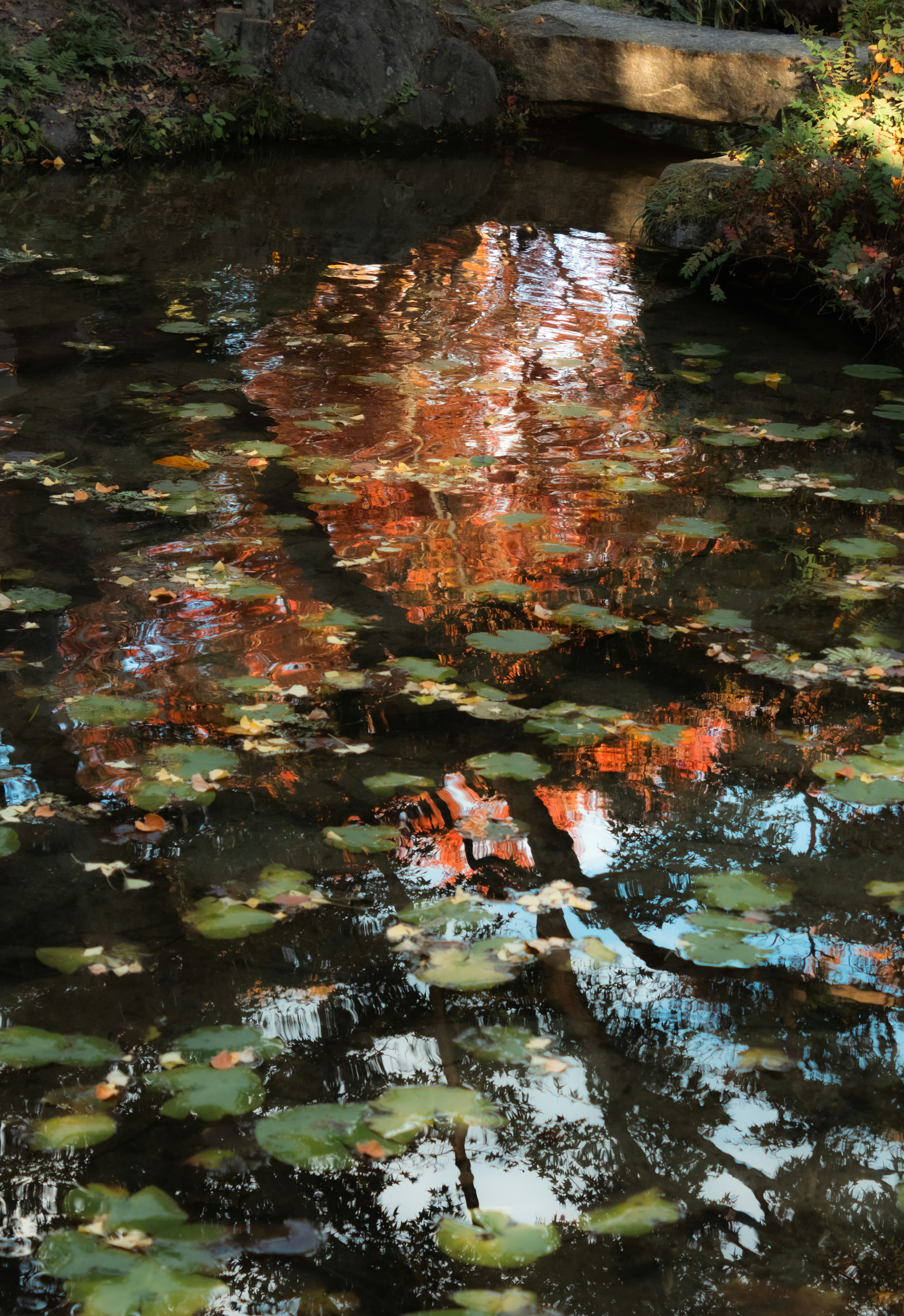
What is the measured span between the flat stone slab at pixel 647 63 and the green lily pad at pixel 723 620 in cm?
731

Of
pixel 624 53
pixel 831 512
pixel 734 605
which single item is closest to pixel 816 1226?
pixel 734 605

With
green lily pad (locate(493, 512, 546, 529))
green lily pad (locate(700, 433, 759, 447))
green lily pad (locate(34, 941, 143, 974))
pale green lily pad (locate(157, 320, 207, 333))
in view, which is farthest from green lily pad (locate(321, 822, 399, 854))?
pale green lily pad (locate(157, 320, 207, 333))

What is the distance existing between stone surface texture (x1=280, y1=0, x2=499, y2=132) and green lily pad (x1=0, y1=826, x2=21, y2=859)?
36.8 ft

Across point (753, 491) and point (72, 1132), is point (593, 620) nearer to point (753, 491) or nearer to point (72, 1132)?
point (753, 491)

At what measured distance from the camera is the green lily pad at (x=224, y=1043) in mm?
2119

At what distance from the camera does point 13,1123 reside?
197cm

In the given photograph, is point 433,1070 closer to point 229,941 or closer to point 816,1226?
point 229,941

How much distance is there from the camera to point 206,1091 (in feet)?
6.68

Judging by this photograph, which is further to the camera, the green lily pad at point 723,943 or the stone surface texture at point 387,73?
the stone surface texture at point 387,73

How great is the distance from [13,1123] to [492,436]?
12.3 ft

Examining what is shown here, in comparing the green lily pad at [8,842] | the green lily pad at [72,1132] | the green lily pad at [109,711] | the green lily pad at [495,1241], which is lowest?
the green lily pad at [495,1241]

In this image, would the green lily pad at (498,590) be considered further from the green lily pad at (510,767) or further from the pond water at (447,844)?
the green lily pad at (510,767)

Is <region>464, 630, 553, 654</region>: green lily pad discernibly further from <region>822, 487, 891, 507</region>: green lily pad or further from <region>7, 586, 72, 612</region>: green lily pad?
<region>822, 487, 891, 507</region>: green lily pad

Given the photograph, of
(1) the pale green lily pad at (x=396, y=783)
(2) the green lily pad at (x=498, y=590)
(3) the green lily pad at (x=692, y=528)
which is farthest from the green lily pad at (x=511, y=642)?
(3) the green lily pad at (x=692, y=528)
